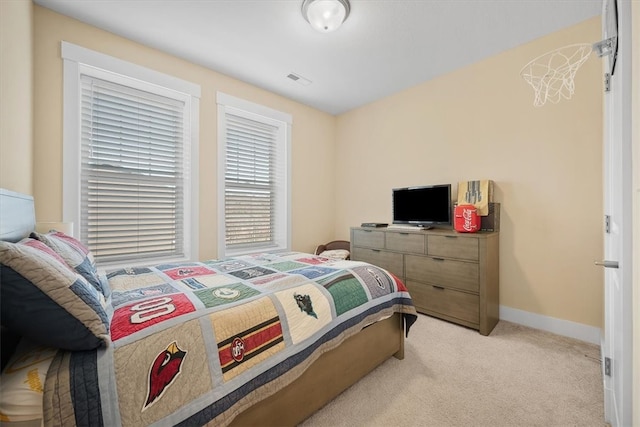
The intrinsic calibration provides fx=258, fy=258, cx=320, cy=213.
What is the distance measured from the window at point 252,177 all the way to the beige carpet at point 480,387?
7.42 ft

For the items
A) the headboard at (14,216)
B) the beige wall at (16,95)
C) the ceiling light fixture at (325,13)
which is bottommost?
the headboard at (14,216)

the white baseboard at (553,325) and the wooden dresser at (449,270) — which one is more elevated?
the wooden dresser at (449,270)

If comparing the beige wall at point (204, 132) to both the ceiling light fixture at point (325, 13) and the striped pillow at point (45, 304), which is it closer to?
the ceiling light fixture at point (325, 13)

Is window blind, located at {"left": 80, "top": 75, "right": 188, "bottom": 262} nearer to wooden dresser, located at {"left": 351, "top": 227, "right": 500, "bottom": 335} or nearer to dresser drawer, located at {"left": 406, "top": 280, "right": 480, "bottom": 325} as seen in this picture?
wooden dresser, located at {"left": 351, "top": 227, "right": 500, "bottom": 335}

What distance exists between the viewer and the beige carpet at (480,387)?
1454 millimetres

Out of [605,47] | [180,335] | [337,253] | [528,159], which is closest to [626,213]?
[605,47]

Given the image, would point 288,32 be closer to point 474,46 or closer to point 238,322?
point 474,46

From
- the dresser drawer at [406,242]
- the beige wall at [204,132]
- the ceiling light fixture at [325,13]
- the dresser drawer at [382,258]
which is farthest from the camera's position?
the dresser drawer at [382,258]

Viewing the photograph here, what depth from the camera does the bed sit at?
0.77 m

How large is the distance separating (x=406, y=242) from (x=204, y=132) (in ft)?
8.78

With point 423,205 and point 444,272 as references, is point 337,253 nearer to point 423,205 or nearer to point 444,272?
point 423,205

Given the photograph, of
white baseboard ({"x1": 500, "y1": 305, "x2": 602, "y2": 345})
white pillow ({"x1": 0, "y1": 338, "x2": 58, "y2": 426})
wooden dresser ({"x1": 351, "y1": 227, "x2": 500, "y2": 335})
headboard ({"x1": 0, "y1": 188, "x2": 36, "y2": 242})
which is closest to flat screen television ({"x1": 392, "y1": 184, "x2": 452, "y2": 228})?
wooden dresser ({"x1": 351, "y1": 227, "x2": 500, "y2": 335})

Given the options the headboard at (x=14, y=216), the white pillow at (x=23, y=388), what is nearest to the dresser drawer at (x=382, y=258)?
the white pillow at (x=23, y=388)

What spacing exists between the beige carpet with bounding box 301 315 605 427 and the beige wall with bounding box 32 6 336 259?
2272 mm
